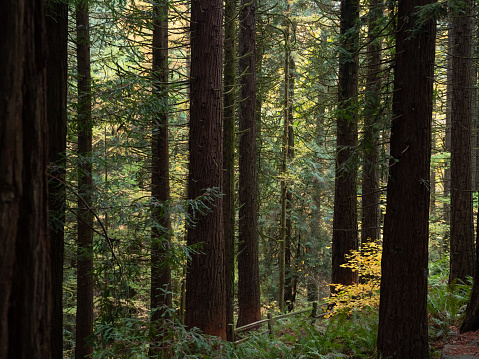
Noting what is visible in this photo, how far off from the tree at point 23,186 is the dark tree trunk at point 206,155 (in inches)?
191

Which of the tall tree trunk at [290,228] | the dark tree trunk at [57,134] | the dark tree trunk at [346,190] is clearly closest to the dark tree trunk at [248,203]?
the dark tree trunk at [346,190]

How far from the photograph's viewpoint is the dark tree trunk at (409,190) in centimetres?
530

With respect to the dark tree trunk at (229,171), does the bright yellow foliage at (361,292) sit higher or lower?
lower

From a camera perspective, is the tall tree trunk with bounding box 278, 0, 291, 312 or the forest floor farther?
the tall tree trunk with bounding box 278, 0, 291, 312

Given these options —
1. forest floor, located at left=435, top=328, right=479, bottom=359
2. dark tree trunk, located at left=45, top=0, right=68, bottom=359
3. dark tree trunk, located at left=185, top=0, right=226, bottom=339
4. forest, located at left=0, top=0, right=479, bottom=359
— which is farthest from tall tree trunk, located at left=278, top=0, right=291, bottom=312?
dark tree trunk, located at left=45, top=0, right=68, bottom=359

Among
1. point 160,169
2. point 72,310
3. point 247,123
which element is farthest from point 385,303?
point 72,310

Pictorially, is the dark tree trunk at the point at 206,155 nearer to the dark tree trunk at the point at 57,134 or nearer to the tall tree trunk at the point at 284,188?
the dark tree trunk at the point at 57,134

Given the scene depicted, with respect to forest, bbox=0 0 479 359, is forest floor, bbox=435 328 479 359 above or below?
below

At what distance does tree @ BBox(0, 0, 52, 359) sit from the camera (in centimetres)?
180

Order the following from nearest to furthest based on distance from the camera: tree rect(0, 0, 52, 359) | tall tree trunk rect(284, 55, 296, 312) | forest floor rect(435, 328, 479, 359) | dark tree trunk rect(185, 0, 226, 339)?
tree rect(0, 0, 52, 359) → forest floor rect(435, 328, 479, 359) → dark tree trunk rect(185, 0, 226, 339) → tall tree trunk rect(284, 55, 296, 312)

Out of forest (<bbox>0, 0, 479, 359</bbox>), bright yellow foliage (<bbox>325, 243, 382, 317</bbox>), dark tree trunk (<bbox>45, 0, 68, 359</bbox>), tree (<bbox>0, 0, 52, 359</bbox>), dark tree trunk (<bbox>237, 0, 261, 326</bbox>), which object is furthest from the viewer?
dark tree trunk (<bbox>237, 0, 261, 326</bbox>)

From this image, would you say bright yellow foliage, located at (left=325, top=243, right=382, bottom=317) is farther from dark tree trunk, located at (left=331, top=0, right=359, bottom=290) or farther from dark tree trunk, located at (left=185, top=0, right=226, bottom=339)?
dark tree trunk, located at (left=185, top=0, right=226, bottom=339)

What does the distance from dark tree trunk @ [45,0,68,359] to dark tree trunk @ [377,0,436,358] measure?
4.47m

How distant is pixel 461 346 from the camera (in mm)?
5406
